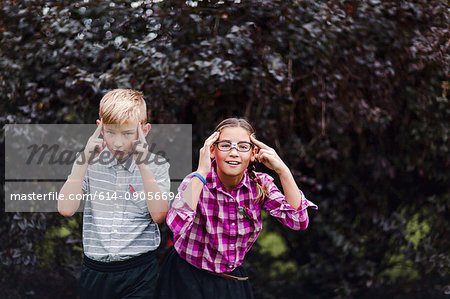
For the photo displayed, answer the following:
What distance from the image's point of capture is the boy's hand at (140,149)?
191 cm

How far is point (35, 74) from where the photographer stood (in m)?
3.22

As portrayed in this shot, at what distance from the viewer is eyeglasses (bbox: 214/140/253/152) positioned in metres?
1.97

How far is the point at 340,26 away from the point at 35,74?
213cm

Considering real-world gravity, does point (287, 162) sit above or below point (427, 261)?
above

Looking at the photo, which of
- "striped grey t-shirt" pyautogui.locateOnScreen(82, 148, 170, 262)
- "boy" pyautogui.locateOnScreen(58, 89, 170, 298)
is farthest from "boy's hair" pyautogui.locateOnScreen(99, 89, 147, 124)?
"striped grey t-shirt" pyautogui.locateOnScreen(82, 148, 170, 262)

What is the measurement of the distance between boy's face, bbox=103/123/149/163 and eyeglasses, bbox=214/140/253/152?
0.36 meters

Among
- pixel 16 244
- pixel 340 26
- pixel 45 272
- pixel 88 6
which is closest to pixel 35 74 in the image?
pixel 88 6

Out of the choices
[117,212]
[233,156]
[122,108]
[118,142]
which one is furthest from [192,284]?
[122,108]

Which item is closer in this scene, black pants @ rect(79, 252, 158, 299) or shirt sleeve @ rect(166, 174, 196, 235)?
shirt sleeve @ rect(166, 174, 196, 235)

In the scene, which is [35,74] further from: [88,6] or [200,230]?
[200,230]

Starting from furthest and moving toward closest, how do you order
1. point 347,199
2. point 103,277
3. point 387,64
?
1. point 347,199
2. point 387,64
3. point 103,277

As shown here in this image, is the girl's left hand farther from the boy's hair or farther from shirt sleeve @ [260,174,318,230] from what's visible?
the boy's hair

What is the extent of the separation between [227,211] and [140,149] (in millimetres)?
464

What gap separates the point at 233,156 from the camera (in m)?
1.95
